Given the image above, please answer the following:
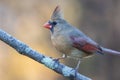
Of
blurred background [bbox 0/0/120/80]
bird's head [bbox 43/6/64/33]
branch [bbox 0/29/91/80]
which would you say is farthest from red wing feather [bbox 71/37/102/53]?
blurred background [bbox 0/0/120/80]

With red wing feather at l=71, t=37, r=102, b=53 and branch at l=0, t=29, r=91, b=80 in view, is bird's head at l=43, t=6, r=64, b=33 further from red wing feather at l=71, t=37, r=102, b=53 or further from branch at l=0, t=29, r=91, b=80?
branch at l=0, t=29, r=91, b=80

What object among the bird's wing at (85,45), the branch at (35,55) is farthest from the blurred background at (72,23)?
the branch at (35,55)

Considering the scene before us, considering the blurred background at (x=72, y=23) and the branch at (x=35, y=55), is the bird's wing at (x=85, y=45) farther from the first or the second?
the blurred background at (x=72, y=23)

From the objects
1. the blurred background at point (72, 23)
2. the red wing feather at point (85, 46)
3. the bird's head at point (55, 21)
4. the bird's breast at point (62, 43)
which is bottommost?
the blurred background at point (72, 23)

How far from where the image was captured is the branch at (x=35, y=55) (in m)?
2.67

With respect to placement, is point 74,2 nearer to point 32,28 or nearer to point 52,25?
point 32,28

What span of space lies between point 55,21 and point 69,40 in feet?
0.43

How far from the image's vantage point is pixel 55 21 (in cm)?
306

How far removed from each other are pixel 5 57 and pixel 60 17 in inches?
151

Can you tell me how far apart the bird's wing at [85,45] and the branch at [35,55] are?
34cm

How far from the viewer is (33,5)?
7.01 metres

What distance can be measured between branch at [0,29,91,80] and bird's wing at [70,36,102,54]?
13.5 inches

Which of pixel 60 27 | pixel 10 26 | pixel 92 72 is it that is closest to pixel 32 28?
pixel 10 26

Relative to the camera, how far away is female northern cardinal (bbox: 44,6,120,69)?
305cm
